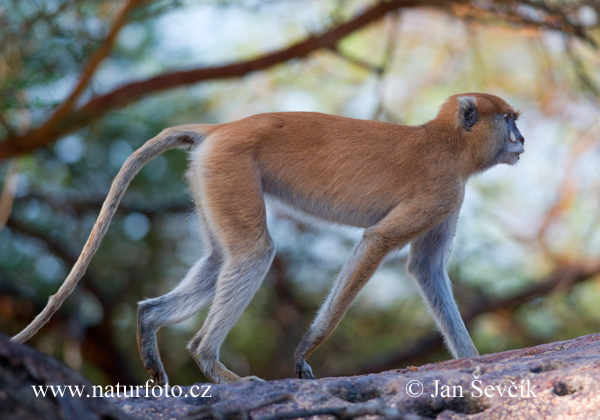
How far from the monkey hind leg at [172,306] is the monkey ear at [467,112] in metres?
1.76

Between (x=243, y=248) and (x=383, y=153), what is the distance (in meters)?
1.10

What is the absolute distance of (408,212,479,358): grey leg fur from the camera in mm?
4305

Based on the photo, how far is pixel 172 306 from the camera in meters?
3.96

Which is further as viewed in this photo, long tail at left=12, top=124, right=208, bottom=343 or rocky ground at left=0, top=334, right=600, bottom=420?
long tail at left=12, top=124, right=208, bottom=343

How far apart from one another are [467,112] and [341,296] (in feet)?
5.02

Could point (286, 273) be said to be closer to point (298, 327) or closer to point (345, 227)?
point (298, 327)

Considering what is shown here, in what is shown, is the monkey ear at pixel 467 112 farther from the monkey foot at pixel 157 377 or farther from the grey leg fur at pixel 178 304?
the monkey foot at pixel 157 377

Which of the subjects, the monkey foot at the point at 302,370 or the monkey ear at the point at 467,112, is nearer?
the monkey foot at the point at 302,370

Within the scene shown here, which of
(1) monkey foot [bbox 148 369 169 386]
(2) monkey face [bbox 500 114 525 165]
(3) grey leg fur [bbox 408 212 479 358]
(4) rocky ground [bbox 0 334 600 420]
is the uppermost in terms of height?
(2) monkey face [bbox 500 114 525 165]

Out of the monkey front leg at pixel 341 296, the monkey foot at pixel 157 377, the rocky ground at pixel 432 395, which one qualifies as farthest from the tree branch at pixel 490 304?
the rocky ground at pixel 432 395

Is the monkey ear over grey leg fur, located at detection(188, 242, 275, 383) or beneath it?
over

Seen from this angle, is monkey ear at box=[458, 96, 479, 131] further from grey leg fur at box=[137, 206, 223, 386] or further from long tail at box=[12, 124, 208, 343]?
grey leg fur at box=[137, 206, 223, 386]

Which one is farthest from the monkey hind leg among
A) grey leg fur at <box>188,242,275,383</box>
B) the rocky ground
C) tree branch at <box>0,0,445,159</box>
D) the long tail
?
tree branch at <box>0,0,445,159</box>

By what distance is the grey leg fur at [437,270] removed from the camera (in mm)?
4305
